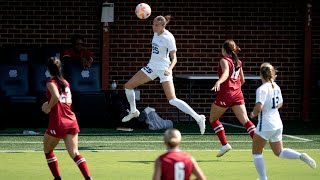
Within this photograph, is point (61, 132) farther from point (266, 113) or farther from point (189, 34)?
point (189, 34)

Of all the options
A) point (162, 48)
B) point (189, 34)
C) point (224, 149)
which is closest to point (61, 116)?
point (224, 149)

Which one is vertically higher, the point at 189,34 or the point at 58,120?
the point at 189,34

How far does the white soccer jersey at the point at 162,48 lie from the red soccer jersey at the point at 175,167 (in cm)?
839

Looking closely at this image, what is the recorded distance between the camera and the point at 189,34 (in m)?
24.2

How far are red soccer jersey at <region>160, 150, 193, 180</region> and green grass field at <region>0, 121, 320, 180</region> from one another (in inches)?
191

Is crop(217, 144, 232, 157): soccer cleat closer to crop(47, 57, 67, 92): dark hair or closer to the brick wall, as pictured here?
crop(47, 57, 67, 92): dark hair

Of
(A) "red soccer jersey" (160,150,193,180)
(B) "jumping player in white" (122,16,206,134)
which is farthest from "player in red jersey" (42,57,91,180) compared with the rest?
(B) "jumping player in white" (122,16,206,134)

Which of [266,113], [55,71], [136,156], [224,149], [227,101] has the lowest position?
[136,156]

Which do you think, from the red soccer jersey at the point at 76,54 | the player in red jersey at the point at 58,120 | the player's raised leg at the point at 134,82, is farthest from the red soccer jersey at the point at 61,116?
the red soccer jersey at the point at 76,54

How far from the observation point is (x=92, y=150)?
57.2 feet

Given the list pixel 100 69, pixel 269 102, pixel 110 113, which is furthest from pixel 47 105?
pixel 100 69

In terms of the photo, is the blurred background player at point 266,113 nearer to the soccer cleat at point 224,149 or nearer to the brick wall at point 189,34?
the soccer cleat at point 224,149

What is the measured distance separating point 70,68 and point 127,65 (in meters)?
2.13

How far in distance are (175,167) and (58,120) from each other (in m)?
3.92
